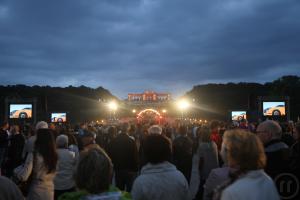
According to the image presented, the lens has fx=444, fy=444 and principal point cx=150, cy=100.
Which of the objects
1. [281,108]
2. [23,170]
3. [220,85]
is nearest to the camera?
[23,170]

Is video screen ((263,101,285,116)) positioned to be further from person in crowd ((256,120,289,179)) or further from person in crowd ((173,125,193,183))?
person in crowd ((256,120,289,179))

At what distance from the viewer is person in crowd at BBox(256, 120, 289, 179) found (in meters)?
5.44

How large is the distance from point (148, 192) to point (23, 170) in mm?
2419

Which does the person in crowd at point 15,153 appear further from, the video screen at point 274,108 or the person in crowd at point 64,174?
the video screen at point 274,108

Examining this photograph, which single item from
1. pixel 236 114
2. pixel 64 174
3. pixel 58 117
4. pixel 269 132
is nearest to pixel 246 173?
pixel 269 132

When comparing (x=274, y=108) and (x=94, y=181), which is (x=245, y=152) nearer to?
(x=94, y=181)

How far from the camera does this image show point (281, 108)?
35.8m

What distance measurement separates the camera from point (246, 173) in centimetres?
372

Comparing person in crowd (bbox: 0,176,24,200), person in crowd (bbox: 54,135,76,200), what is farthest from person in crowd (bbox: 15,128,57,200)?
person in crowd (bbox: 0,176,24,200)

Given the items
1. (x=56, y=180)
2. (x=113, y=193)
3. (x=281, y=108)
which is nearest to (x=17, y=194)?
Result: (x=113, y=193)

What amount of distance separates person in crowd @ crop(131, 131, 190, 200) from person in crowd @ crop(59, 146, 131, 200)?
1060 mm

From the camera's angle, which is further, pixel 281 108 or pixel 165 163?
pixel 281 108

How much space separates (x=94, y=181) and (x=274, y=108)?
3362cm

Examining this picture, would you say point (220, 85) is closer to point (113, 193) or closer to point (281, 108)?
point (281, 108)
